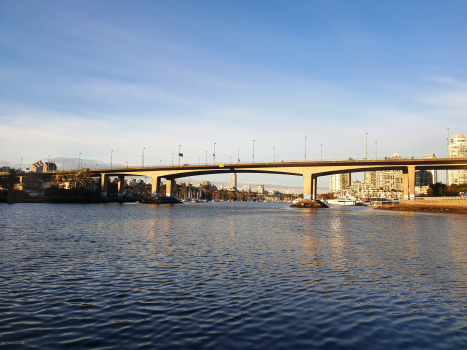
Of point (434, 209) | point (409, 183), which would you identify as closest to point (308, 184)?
point (409, 183)

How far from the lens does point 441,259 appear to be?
23328mm

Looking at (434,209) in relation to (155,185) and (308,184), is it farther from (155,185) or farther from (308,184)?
(155,185)

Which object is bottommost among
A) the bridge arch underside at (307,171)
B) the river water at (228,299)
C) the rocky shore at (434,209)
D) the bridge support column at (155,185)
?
the rocky shore at (434,209)

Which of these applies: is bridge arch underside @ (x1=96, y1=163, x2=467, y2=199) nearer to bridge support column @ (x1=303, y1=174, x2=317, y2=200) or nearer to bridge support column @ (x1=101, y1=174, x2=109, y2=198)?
bridge support column @ (x1=303, y1=174, x2=317, y2=200)

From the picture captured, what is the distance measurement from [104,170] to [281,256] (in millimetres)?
168084

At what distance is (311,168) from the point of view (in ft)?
439

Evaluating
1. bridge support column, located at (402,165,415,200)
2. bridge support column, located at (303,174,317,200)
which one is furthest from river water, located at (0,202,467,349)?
bridge support column, located at (303,174,317,200)

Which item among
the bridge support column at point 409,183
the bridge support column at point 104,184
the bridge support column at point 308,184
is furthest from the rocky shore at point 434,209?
the bridge support column at point 104,184

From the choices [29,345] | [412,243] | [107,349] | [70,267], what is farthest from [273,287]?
[412,243]

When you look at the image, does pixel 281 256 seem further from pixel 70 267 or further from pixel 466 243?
pixel 466 243

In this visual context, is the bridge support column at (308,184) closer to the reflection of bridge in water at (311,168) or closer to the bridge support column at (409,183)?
the reflection of bridge in water at (311,168)

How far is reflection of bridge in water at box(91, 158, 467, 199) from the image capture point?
12244cm

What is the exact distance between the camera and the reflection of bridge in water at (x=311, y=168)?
122 metres

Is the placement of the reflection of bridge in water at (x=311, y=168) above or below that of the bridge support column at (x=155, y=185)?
above
